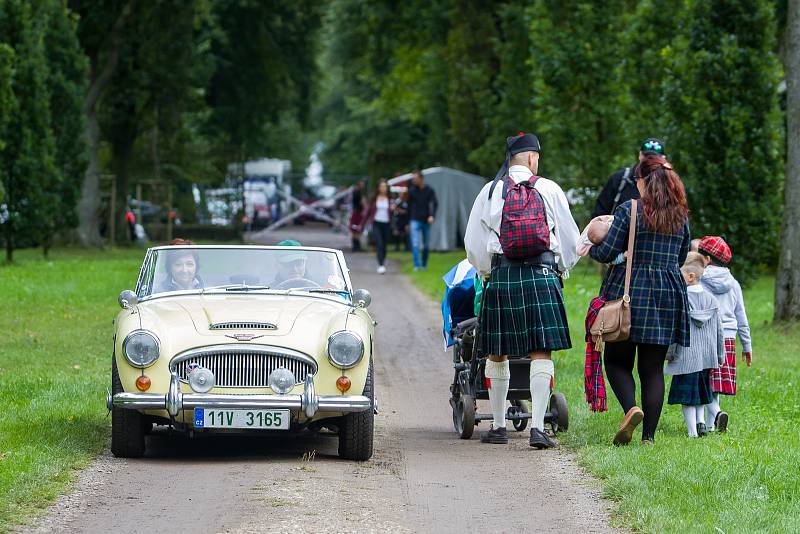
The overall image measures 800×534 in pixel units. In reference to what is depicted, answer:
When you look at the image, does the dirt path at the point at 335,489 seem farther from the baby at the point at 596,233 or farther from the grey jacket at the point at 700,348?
the baby at the point at 596,233

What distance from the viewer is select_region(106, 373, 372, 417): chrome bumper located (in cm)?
825

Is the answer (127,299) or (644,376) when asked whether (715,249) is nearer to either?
(644,376)

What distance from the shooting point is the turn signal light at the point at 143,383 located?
8391mm

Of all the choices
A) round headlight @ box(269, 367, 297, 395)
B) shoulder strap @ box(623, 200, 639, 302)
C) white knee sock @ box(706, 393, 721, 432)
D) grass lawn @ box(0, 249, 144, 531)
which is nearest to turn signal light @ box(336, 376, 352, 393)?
round headlight @ box(269, 367, 297, 395)

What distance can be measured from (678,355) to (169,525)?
395 cm

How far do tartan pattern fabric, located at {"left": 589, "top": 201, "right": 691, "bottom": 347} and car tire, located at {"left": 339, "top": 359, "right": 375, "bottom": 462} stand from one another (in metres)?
1.61

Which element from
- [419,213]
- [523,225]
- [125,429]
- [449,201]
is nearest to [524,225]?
[523,225]

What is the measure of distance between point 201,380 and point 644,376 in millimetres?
2718

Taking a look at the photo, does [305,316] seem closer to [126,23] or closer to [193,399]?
[193,399]

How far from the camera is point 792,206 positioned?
54.2 ft

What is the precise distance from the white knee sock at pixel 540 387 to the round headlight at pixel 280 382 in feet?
5.40

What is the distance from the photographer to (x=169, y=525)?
22.2ft

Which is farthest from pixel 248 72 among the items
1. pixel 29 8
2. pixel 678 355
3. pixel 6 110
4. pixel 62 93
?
pixel 678 355

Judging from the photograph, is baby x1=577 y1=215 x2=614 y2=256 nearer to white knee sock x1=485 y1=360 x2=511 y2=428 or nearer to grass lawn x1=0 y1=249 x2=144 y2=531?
white knee sock x1=485 y1=360 x2=511 y2=428
